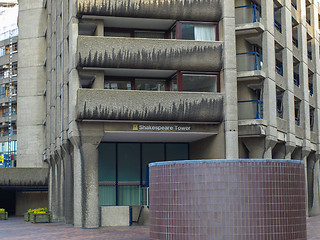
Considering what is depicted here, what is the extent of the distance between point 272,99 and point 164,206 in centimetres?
1631

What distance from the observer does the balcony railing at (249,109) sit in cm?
3275

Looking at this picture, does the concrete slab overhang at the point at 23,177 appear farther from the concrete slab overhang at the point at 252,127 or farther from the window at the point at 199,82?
the concrete slab overhang at the point at 252,127

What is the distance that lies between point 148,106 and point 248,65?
6.88 meters

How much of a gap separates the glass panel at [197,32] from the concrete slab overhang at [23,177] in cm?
2015

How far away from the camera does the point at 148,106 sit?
3095 centimetres

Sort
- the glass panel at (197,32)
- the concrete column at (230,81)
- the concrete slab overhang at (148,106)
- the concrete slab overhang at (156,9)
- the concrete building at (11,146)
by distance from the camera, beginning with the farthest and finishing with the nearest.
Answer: the concrete building at (11,146) < the glass panel at (197,32) < the concrete column at (230,81) < the concrete slab overhang at (156,9) < the concrete slab overhang at (148,106)

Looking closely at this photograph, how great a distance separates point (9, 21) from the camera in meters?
92.1

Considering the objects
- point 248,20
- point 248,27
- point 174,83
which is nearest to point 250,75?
point 248,27

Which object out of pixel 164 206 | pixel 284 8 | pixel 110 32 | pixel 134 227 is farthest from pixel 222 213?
pixel 284 8

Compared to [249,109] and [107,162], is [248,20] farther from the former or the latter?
[107,162]

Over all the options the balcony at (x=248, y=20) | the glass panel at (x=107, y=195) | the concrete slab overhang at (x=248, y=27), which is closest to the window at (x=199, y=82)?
the concrete slab overhang at (x=248, y=27)

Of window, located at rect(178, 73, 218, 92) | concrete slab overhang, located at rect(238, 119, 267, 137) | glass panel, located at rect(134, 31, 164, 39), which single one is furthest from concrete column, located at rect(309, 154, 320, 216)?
glass panel, located at rect(134, 31, 164, 39)

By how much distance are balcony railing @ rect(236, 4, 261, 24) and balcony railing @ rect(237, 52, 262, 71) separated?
81.1 inches

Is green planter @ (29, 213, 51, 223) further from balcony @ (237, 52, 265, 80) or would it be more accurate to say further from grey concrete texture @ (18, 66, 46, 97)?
grey concrete texture @ (18, 66, 46, 97)
